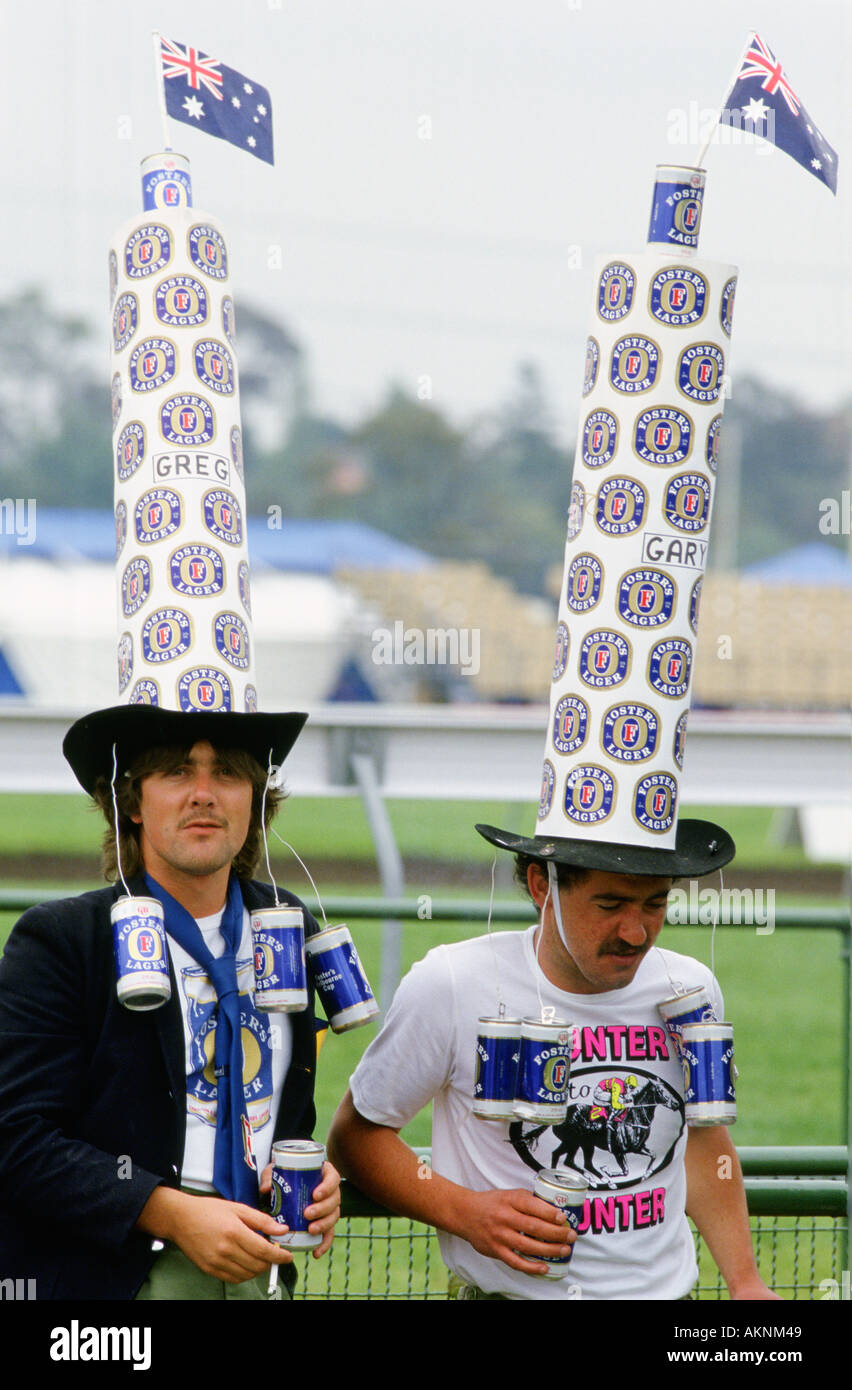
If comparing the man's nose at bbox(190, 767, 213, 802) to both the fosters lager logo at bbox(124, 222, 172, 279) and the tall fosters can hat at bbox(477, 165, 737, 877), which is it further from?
the fosters lager logo at bbox(124, 222, 172, 279)

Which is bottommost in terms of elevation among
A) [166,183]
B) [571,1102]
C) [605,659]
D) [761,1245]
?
[761,1245]

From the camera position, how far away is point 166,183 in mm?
3217

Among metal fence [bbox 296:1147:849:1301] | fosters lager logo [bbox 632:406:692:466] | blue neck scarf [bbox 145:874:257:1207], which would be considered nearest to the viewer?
blue neck scarf [bbox 145:874:257:1207]

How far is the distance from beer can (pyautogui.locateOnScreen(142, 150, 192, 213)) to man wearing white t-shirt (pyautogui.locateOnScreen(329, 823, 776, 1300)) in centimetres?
141

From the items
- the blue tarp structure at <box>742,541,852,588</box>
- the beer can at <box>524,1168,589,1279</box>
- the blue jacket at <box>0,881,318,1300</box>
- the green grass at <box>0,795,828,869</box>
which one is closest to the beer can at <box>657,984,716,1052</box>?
the beer can at <box>524,1168,589,1279</box>

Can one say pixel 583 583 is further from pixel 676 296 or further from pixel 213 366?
pixel 213 366

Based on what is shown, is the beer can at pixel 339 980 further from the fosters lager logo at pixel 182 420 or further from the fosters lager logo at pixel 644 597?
the fosters lager logo at pixel 182 420

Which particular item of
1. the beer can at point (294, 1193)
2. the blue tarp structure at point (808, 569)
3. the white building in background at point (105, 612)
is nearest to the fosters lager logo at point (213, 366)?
the beer can at point (294, 1193)

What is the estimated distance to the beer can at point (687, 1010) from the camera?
10.1ft

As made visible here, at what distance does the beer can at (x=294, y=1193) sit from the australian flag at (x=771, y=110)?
2.08 metres

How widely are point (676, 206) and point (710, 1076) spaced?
Result: 1633 mm

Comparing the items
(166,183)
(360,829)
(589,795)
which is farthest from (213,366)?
(360,829)

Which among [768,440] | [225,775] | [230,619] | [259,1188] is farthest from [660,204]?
[768,440]

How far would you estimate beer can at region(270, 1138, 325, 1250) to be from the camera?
2.76 meters
